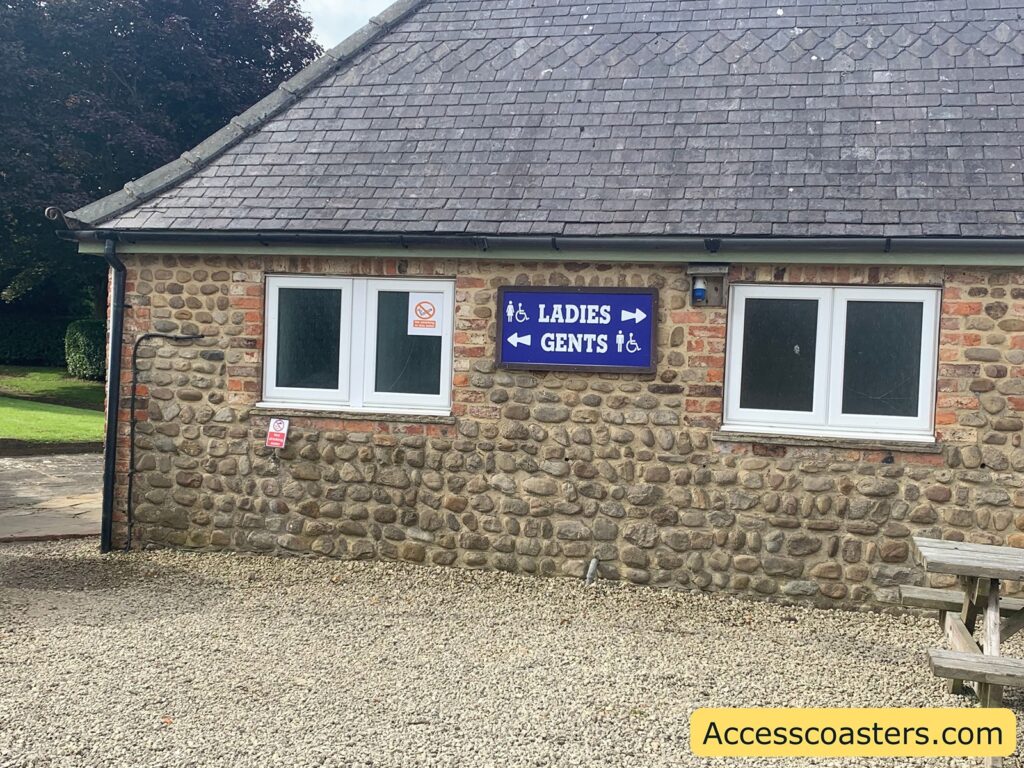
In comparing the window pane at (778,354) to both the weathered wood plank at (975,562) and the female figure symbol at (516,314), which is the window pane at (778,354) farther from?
the weathered wood plank at (975,562)

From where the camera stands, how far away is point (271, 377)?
8.63 m

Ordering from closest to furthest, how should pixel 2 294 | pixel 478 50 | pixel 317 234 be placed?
1. pixel 317 234
2. pixel 478 50
3. pixel 2 294

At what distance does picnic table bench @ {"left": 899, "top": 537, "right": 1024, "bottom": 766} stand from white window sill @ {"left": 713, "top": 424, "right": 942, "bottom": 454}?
51.4 inches

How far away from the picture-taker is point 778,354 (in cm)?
772

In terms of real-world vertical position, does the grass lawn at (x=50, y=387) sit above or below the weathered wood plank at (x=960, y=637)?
above

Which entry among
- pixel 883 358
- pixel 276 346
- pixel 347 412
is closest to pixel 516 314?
pixel 347 412

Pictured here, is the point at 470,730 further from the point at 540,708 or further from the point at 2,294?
the point at 2,294

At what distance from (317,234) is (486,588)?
321 centimetres

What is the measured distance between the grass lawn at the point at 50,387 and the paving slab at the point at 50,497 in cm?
900

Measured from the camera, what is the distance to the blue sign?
7809mm

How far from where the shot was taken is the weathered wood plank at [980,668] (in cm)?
448

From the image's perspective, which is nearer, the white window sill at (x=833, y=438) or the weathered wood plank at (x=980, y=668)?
the weathered wood plank at (x=980, y=668)

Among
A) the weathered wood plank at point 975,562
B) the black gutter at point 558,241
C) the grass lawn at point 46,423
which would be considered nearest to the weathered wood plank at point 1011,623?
the weathered wood plank at point 975,562

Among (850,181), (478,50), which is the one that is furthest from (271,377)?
(850,181)
